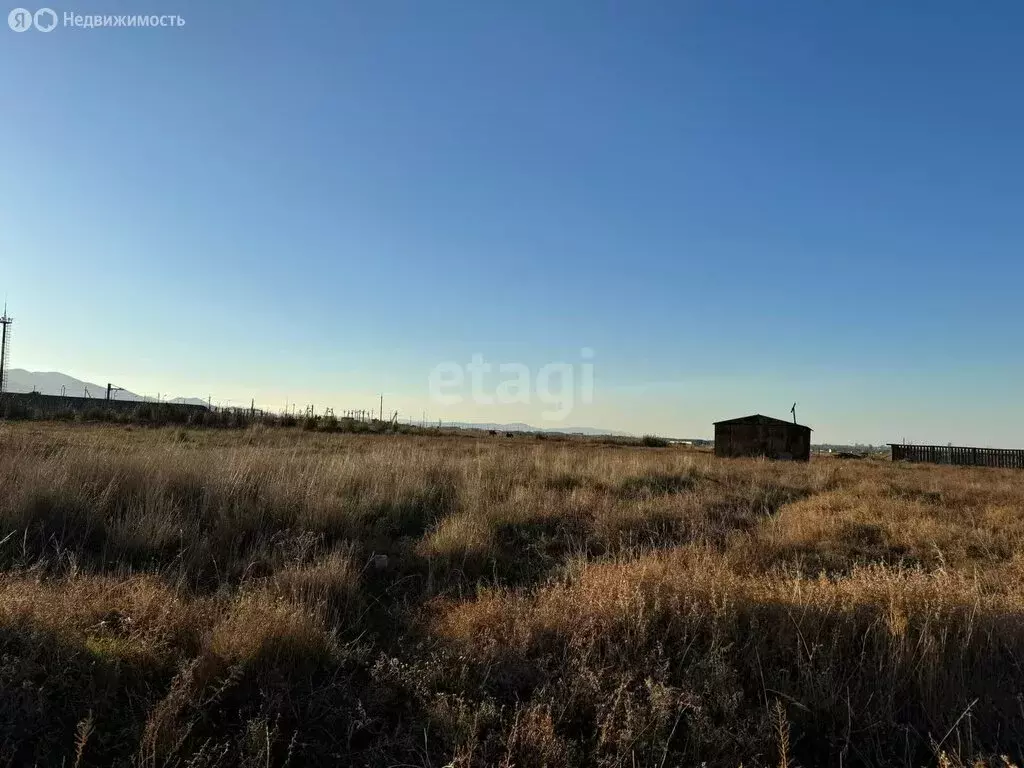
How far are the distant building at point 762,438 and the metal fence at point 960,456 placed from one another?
15.0 metres

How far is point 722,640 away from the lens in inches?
137

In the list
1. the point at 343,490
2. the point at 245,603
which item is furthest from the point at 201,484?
the point at 245,603

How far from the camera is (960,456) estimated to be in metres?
44.2

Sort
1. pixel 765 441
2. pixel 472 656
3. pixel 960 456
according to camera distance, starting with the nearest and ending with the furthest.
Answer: pixel 472 656 < pixel 765 441 < pixel 960 456

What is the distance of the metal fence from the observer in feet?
135

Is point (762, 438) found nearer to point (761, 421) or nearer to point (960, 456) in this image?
point (761, 421)

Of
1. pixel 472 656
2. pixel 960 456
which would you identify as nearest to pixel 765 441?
pixel 960 456

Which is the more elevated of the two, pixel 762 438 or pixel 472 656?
pixel 762 438

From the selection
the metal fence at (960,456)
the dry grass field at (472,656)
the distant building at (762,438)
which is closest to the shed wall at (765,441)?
the distant building at (762,438)

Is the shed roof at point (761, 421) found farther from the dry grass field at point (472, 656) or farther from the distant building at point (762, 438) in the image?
the dry grass field at point (472, 656)

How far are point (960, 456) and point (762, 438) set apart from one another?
21541 millimetres

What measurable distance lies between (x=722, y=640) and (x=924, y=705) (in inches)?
40.6

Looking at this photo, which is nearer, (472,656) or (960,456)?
(472,656)

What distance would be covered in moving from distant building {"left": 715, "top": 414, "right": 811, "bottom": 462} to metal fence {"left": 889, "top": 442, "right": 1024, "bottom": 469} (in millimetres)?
15036
